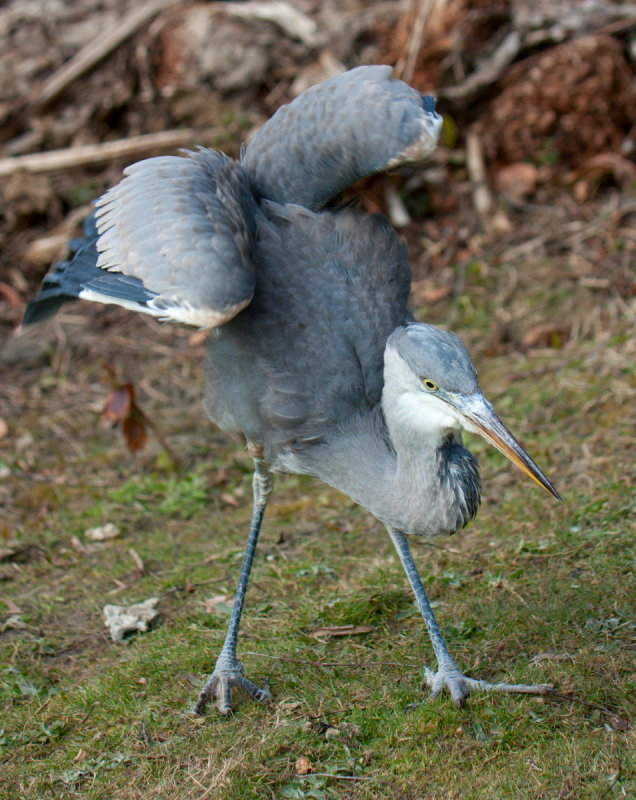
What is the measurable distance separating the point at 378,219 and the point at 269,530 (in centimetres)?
206

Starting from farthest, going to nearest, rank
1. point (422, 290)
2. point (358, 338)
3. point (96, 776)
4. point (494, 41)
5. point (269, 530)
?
point (494, 41)
point (422, 290)
point (269, 530)
point (358, 338)
point (96, 776)

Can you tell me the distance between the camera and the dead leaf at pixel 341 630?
464cm

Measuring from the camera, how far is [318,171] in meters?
4.75

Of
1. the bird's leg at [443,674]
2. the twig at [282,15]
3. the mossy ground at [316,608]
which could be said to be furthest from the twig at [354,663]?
the twig at [282,15]

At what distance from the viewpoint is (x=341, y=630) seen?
4656 millimetres

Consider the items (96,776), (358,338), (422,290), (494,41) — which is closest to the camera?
(96,776)

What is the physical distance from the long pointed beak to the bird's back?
2.32ft

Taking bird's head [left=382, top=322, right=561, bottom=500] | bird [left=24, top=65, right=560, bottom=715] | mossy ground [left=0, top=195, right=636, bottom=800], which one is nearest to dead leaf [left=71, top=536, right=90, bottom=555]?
mossy ground [left=0, top=195, right=636, bottom=800]

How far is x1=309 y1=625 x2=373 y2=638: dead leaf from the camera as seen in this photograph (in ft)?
15.2

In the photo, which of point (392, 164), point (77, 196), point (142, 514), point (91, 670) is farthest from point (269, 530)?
point (77, 196)

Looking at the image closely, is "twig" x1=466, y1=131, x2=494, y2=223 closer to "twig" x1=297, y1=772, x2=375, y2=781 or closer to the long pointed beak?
the long pointed beak

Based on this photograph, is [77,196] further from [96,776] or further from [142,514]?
[96,776]

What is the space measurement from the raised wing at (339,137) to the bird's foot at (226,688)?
2198mm

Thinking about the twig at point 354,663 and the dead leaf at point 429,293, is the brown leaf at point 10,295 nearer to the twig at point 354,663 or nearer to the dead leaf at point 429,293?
the dead leaf at point 429,293
